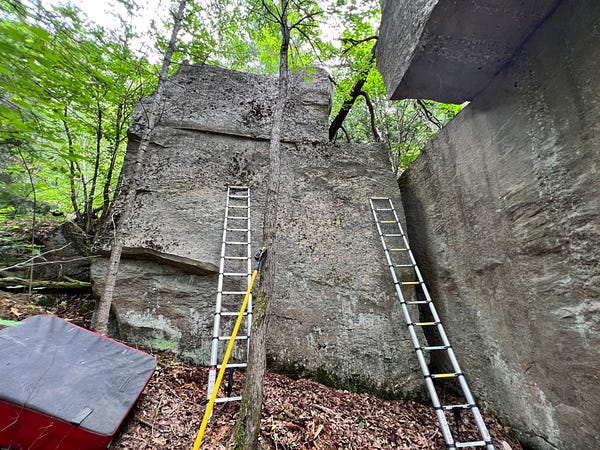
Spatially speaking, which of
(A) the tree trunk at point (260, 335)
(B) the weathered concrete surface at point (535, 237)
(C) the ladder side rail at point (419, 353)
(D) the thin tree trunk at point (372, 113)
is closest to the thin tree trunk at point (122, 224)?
(A) the tree trunk at point (260, 335)

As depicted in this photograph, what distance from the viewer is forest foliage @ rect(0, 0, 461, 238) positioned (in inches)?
81.7

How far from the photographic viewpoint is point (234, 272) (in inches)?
121

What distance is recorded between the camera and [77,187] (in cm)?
436

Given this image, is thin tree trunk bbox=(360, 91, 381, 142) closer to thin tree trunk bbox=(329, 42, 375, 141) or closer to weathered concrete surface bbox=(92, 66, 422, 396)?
thin tree trunk bbox=(329, 42, 375, 141)

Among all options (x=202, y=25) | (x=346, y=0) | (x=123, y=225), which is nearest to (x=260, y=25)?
(x=202, y=25)

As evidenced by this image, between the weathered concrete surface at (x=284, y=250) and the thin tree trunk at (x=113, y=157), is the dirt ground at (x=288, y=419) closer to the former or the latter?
the weathered concrete surface at (x=284, y=250)

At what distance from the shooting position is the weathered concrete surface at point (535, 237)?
5.37 ft

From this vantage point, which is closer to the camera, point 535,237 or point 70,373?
point 70,373

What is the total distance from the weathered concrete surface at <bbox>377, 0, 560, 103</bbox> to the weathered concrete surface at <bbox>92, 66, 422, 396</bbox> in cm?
160

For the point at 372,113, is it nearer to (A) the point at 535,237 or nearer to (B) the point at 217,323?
(A) the point at 535,237

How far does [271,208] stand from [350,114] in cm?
603

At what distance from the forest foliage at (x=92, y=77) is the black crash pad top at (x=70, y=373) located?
164 cm

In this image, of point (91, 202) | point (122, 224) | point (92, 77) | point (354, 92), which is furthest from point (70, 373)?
point (354, 92)

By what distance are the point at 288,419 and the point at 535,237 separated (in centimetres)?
252
